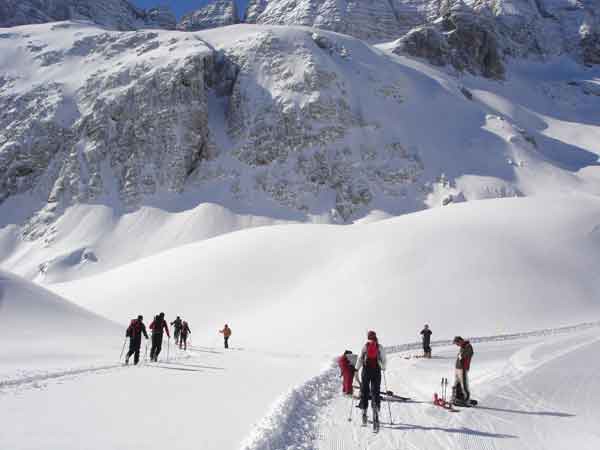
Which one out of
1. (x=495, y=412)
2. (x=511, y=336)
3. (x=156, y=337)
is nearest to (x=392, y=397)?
(x=495, y=412)

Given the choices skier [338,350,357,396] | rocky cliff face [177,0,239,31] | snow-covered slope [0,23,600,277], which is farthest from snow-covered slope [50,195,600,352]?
rocky cliff face [177,0,239,31]

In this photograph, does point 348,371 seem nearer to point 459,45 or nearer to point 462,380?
point 462,380

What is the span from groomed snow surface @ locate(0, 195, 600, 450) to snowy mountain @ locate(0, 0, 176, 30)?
123 meters

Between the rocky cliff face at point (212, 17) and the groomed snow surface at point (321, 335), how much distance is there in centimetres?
15944

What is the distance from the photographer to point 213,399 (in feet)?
31.9

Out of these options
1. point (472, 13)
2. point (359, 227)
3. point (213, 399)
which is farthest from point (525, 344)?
point (472, 13)

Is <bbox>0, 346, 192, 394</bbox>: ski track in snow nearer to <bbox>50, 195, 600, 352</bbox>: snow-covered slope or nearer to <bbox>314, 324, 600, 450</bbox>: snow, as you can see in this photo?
<bbox>314, 324, 600, 450</bbox>: snow

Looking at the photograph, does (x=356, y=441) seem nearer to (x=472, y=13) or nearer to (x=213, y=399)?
(x=213, y=399)

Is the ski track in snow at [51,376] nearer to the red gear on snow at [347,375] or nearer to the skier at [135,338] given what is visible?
the skier at [135,338]

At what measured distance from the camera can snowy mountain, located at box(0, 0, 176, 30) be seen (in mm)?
145750

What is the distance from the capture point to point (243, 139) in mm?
82812

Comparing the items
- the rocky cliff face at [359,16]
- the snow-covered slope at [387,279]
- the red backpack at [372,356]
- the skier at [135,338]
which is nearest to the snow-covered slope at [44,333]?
the skier at [135,338]

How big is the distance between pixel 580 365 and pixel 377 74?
81743 millimetres

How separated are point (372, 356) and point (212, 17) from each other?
199 metres
